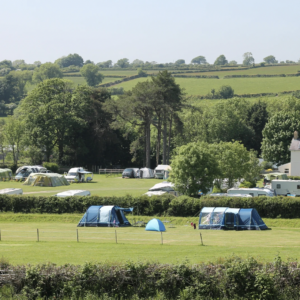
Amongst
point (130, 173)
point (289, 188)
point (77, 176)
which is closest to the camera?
point (289, 188)

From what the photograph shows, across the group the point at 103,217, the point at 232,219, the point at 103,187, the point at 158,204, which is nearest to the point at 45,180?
the point at 103,187

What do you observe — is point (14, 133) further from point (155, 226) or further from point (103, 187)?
point (155, 226)

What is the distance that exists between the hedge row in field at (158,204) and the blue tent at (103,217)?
330cm

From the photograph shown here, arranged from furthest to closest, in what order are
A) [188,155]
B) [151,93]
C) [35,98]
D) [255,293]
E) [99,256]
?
[35,98] < [151,93] < [188,155] < [99,256] < [255,293]

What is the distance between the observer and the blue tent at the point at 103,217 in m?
32.9

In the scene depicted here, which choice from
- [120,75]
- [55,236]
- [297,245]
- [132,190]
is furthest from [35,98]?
[120,75]

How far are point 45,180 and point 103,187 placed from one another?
21.3ft

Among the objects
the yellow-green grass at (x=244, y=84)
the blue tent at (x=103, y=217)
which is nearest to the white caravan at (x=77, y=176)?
the blue tent at (x=103, y=217)

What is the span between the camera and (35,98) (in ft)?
249

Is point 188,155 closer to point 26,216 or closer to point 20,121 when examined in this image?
point 26,216

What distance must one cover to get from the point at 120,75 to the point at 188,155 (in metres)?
135

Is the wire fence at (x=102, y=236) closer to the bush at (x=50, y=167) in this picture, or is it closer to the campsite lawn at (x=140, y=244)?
the campsite lawn at (x=140, y=244)

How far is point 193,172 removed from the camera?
41500mm

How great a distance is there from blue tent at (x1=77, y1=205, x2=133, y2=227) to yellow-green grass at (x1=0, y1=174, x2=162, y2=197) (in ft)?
37.6
